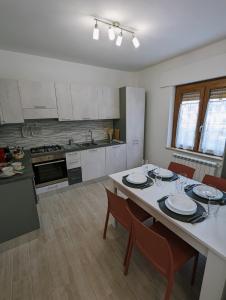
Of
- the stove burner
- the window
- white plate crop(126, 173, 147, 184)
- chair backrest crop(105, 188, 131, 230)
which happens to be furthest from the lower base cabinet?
the window

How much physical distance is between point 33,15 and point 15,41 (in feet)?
2.58

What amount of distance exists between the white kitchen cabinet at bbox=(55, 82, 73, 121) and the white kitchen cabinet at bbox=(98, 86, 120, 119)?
0.65 m

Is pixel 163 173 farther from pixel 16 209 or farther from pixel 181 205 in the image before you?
pixel 16 209

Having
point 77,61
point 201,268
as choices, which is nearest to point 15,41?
point 77,61

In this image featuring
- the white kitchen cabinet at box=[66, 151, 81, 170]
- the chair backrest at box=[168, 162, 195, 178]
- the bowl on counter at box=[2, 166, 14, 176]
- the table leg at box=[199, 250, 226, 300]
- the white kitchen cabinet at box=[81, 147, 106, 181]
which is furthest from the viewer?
the white kitchen cabinet at box=[81, 147, 106, 181]

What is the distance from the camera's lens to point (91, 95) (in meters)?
2.99

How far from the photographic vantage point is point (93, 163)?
3.08 meters

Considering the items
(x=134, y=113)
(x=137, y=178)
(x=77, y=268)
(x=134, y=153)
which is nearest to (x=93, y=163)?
(x=134, y=153)

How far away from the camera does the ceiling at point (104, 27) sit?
1412 millimetres

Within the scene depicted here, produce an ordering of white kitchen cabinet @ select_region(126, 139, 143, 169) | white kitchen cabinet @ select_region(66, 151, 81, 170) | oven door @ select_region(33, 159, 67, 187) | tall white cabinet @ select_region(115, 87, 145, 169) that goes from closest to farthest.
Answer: oven door @ select_region(33, 159, 67, 187) → white kitchen cabinet @ select_region(66, 151, 81, 170) → tall white cabinet @ select_region(115, 87, 145, 169) → white kitchen cabinet @ select_region(126, 139, 143, 169)

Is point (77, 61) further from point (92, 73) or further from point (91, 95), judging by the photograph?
point (91, 95)

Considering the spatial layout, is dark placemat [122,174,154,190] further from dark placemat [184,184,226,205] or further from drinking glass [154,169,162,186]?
dark placemat [184,184,226,205]

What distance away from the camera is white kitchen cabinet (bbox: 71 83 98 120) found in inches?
111

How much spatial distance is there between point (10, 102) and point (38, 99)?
0.41 m
